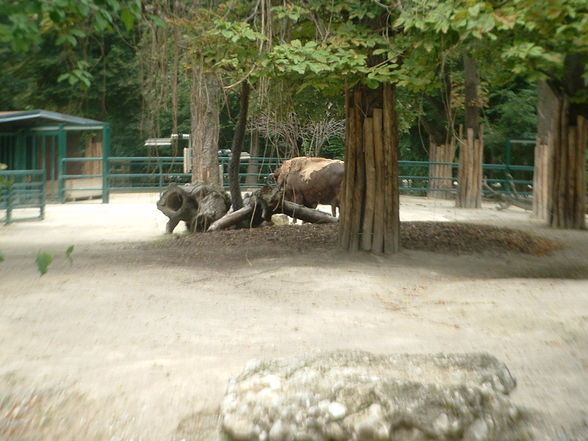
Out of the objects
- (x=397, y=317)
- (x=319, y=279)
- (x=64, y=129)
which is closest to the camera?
(x=397, y=317)

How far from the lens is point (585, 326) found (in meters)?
6.38

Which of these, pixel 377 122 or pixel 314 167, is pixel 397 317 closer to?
pixel 377 122

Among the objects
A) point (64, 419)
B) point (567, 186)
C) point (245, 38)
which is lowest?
point (64, 419)

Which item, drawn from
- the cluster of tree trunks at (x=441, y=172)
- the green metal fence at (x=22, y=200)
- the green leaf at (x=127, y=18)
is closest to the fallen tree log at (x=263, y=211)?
the green metal fence at (x=22, y=200)

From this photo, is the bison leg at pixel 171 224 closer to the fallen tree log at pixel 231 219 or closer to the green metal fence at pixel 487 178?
the fallen tree log at pixel 231 219

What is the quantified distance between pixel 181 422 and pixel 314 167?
12.9m

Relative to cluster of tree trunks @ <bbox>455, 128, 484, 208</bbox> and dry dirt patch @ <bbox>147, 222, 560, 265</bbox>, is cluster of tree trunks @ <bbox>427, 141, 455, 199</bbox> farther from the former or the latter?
dry dirt patch @ <bbox>147, 222, 560, 265</bbox>

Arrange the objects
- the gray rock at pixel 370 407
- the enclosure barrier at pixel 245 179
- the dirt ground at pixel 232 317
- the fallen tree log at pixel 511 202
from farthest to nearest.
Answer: the enclosure barrier at pixel 245 179, the fallen tree log at pixel 511 202, the dirt ground at pixel 232 317, the gray rock at pixel 370 407

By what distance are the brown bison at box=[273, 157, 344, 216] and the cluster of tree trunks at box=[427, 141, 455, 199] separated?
22.6 ft

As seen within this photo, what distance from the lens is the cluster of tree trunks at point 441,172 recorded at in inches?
940

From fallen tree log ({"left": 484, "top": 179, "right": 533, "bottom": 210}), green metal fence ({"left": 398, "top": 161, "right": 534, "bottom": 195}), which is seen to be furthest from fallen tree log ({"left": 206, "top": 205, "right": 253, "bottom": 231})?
green metal fence ({"left": 398, "top": 161, "right": 534, "bottom": 195})

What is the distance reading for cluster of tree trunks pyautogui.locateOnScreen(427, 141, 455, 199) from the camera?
78.3 feet

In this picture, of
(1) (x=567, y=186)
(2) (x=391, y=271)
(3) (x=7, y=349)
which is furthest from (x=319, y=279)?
(1) (x=567, y=186)

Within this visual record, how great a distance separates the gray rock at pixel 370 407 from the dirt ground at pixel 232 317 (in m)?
0.38
